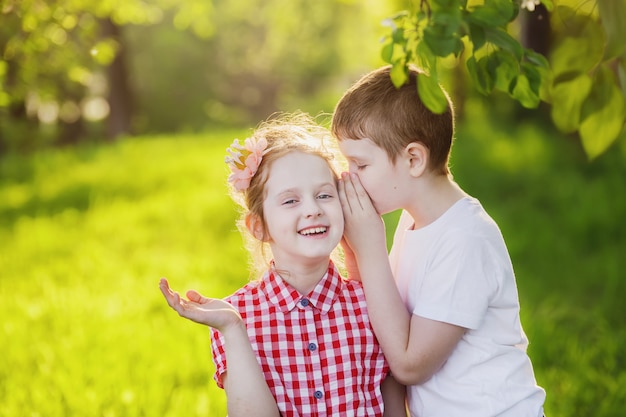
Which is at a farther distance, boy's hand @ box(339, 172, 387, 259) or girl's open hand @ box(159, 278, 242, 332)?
boy's hand @ box(339, 172, 387, 259)

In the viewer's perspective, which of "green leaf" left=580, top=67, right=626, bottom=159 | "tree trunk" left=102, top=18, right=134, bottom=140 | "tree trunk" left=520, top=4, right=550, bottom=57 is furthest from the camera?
"tree trunk" left=102, top=18, right=134, bottom=140

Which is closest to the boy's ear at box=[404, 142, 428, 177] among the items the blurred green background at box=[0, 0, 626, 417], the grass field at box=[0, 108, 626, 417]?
the blurred green background at box=[0, 0, 626, 417]

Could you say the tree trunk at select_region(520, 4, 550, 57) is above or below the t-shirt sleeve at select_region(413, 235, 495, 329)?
above

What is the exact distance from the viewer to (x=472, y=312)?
7.09 feet

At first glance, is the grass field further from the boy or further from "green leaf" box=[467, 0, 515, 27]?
"green leaf" box=[467, 0, 515, 27]

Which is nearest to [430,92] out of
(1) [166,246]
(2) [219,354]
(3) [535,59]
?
(3) [535,59]

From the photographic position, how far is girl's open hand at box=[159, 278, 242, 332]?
2.07m

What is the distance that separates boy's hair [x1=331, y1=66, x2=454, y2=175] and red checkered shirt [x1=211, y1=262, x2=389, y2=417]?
454mm

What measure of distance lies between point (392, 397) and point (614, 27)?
4.43 ft

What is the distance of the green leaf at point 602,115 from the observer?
1706 millimetres

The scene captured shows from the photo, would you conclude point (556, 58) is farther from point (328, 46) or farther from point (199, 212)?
point (328, 46)

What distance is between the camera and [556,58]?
1725mm

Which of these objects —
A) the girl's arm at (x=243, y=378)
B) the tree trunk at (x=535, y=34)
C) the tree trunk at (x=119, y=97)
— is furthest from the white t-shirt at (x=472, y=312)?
the tree trunk at (x=119, y=97)

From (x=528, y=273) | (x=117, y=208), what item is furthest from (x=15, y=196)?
(x=528, y=273)
